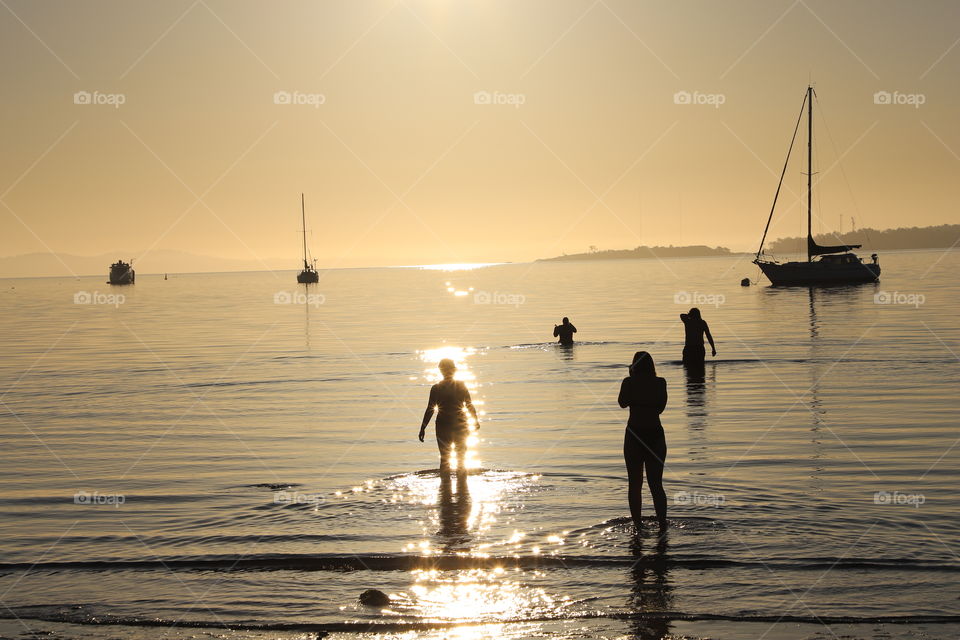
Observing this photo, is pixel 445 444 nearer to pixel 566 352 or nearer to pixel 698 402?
pixel 698 402

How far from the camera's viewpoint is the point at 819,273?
90875mm

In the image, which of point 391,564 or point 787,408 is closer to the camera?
point 391,564

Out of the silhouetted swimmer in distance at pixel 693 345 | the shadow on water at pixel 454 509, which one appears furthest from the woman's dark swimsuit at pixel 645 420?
the silhouetted swimmer in distance at pixel 693 345

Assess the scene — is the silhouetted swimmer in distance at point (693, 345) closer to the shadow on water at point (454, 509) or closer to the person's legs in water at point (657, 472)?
the shadow on water at point (454, 509)

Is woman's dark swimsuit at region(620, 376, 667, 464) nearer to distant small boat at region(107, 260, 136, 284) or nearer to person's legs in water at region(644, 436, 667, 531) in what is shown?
person's legs in water at region(644, 436, 667, 531)

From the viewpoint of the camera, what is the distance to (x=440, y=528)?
34.9ft

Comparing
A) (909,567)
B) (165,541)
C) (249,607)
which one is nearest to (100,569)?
(165,541)

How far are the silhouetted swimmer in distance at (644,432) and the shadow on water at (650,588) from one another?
1.59ft

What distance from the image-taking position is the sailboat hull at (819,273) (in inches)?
3563

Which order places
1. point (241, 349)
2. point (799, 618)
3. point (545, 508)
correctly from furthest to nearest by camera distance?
point (241, 349)
point (545, 508)
point (799, 618)

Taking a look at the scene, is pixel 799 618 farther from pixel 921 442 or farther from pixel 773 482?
pixel 921 442

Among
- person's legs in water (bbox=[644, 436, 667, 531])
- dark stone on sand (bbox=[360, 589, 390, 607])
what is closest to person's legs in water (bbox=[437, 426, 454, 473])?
person's legs in water (bbox=[644, 436, 667, 531])

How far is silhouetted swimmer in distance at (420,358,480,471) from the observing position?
1290cm

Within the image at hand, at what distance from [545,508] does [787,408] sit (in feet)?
36.6
